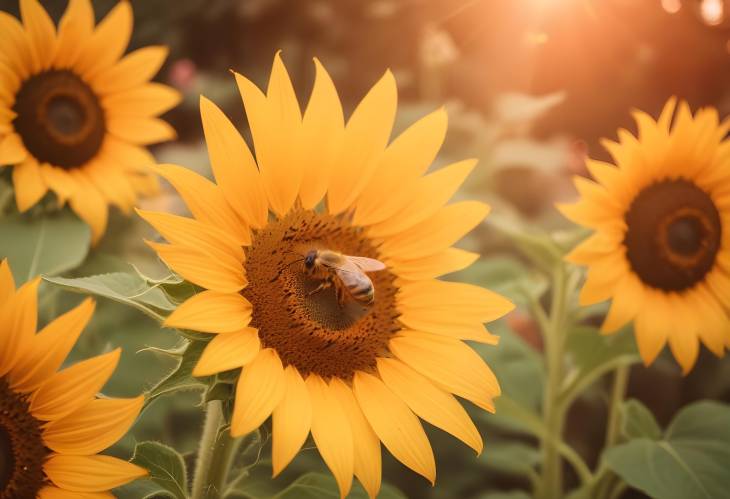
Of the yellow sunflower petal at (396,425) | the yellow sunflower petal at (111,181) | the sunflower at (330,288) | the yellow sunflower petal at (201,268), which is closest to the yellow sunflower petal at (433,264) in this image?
the sunflower at (330,288)

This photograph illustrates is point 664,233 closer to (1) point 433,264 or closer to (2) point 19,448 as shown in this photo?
(1) point 433,264

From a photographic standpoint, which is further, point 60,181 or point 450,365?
point 60,181

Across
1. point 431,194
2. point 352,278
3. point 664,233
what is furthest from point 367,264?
point 664,233

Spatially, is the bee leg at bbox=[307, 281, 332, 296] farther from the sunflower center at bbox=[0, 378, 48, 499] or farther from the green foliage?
the sunflower center at bbox=[0, 378, 48, 499]

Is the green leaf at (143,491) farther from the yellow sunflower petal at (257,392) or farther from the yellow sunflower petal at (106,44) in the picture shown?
the yellow sunflower petal at (106,44)

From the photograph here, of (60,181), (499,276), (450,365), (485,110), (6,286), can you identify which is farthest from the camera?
(485,110)

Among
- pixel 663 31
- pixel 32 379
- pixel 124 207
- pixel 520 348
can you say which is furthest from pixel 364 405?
pixel 663 31

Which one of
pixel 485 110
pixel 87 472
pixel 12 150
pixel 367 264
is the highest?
pixel 485 110
